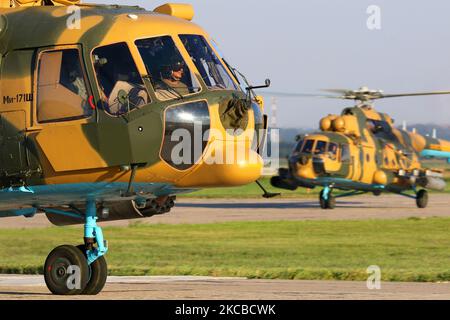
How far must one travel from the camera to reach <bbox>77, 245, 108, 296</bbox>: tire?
45.0 ft

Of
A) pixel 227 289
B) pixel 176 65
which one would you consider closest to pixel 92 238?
pixel 227 289

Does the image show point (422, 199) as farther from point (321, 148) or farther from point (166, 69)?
point (166, 69)

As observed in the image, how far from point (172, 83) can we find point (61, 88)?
4.37 ft

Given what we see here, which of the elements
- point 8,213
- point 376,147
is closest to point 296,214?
point 376,147

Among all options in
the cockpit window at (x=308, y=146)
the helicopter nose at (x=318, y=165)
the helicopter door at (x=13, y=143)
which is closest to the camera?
the helicopter door at (x=13, y=143)

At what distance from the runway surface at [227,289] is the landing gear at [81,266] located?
201 mm

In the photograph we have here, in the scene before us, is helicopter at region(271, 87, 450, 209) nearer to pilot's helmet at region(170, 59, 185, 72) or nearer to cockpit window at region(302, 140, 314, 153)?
cockpit window at region(302, 140, 314, 153)

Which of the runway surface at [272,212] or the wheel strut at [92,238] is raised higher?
the wheel strut at [92,238]

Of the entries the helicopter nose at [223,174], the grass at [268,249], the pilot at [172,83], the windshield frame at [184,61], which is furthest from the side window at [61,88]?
the grass at [268,249]

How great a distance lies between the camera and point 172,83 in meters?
12.5

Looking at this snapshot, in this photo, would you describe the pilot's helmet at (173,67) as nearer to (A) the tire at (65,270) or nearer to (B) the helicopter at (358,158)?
(A) the tire at (65,270)

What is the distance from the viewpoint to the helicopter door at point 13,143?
12844mm

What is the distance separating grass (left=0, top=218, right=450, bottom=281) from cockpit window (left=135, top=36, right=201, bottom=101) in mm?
6933
